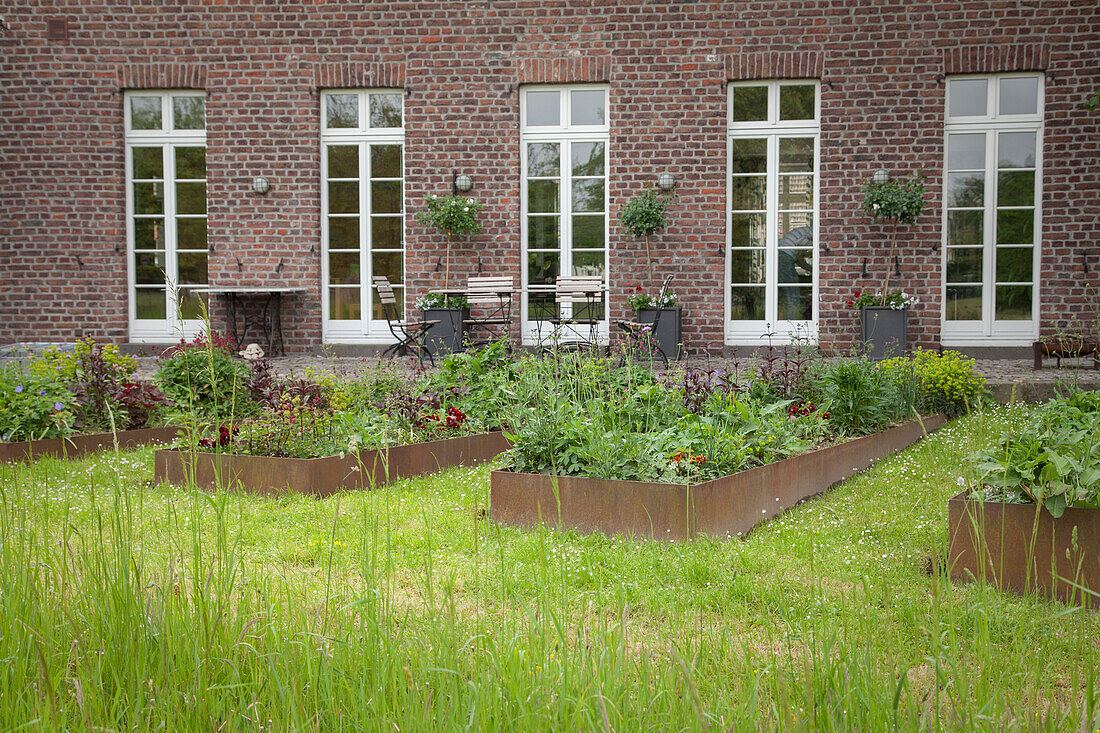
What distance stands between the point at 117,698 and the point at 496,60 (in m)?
8.49

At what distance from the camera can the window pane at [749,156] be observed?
9.20 meters

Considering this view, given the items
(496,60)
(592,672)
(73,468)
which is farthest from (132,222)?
(592,672)

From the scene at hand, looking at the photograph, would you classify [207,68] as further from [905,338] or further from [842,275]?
[905,338]

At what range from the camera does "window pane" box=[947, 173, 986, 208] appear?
9.00 metres

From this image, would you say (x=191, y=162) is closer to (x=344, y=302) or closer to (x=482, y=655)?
(x=344, y=302)

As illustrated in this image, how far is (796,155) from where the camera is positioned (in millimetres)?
9156

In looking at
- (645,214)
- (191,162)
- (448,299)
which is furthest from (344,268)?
(645,214)

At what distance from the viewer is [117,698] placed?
Answer: 5.05 feet

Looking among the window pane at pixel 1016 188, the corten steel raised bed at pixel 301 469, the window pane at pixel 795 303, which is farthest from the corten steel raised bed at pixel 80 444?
the window pane at pixel 1016 188

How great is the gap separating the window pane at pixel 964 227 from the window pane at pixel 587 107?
11.8ft

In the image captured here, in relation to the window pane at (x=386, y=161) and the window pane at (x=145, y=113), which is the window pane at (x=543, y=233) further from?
the window pane at (x=145, y=113)

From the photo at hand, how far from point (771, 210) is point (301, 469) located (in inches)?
264

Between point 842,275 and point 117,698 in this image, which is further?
point 842,275

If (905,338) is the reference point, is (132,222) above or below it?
above
